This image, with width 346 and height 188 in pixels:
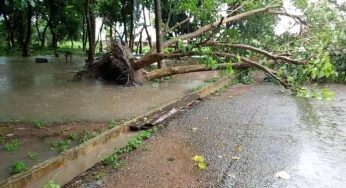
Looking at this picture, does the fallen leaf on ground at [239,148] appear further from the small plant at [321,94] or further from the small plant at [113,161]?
the small plant at [113,161]

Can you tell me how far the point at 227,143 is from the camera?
586 centimetres

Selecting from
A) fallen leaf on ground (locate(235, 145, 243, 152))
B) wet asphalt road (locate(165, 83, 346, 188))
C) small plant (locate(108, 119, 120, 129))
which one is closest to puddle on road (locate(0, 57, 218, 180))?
small plant (locate(108, 119, 120, 129))

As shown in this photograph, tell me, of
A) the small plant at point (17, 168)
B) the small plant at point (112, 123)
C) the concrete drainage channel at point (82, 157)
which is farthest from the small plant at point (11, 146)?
the small plant at point (112, 123)

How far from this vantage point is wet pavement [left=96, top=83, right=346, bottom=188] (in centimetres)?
448

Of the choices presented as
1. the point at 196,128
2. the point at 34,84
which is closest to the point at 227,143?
the point at 196,128

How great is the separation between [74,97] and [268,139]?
442 cm

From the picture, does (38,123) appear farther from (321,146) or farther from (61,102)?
(321,146)

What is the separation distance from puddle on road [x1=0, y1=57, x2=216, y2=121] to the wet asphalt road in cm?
103

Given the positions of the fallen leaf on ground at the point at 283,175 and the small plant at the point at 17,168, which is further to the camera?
the fallen leaf on ground at the point at 283,175

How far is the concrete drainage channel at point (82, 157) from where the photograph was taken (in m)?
3.88

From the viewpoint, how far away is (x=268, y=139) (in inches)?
240

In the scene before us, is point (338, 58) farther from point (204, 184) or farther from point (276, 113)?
point (204, 184)

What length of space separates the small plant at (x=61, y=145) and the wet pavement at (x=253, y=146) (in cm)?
69

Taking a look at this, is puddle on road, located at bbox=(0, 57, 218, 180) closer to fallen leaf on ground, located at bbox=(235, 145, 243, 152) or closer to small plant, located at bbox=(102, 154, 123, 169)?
small plant, located at bbox=(102, 154, 123, 169)
